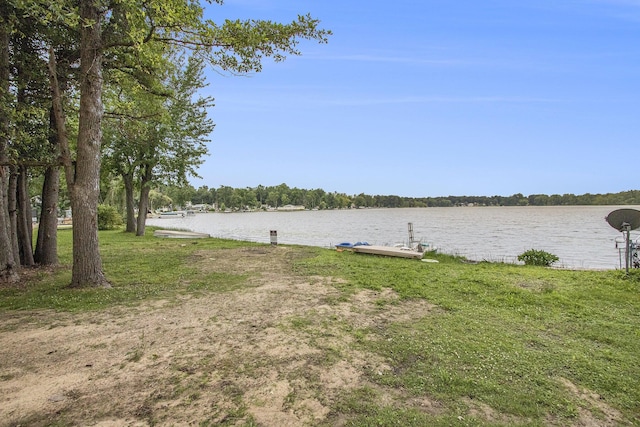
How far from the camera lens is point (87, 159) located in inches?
263

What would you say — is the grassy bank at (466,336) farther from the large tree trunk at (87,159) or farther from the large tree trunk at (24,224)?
the large tree trunk at (24,224)

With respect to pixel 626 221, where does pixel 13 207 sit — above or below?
above

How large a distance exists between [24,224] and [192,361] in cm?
850

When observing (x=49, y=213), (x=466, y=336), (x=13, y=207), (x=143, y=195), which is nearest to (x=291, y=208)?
(x=143, y=195)

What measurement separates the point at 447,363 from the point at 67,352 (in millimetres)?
4238

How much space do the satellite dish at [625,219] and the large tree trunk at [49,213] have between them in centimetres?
1423

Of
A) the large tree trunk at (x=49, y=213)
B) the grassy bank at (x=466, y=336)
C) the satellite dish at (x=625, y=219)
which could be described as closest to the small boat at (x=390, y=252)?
the grassy bank at (x=466, y=336)

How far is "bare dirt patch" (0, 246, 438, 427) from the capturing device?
2820 millimetres


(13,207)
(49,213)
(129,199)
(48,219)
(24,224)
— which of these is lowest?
(24,224)

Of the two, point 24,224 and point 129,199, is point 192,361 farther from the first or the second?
point 129,199

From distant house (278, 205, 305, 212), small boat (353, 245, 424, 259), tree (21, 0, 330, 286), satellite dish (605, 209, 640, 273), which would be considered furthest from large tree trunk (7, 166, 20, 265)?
distant house (278, 205, 305, 212)

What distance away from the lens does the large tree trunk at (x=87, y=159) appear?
21.8 feet

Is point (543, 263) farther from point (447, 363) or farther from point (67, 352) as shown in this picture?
point (67, 352)

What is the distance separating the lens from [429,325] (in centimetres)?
482
